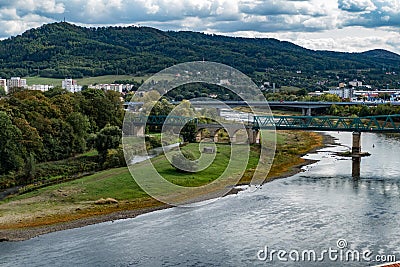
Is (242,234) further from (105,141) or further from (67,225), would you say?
(105,141)

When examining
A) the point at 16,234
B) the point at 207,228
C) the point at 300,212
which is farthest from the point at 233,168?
the point at 16,234

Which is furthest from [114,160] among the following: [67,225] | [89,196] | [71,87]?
[71,87]

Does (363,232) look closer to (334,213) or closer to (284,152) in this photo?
(334,213)

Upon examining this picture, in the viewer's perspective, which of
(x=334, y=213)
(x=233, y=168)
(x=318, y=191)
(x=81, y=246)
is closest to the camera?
(x=81, y=246)

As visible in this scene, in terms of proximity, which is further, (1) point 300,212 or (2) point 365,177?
(2) point 365,177

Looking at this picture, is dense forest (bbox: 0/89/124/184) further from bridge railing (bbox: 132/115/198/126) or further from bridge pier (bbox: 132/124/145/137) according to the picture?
bridge railing (bbox: 132/115/198/126)

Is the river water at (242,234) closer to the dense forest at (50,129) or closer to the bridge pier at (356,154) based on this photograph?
the bridge pier at (356,154)

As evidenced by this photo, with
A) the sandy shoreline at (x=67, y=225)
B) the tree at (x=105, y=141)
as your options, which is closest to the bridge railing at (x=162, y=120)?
the tree at (x=105, y=141)

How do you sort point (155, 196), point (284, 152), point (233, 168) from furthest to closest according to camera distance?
point (284, 152)
point (233, 168)
point (155, 196)
